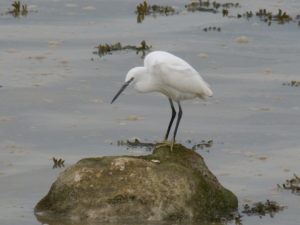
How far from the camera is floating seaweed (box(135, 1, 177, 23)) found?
800 inches

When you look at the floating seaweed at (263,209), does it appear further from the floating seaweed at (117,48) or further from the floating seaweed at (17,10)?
the floating seaweed at (17,10)

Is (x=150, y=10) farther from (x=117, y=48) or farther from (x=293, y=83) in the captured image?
(x=293, y=83)

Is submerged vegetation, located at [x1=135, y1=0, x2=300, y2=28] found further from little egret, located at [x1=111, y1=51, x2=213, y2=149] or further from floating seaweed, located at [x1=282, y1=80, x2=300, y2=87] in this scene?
little egret, located at [x1=111, y1=51, x2=213, y2=149]

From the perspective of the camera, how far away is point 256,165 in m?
12.4

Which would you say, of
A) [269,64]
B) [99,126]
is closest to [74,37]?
[269,64]

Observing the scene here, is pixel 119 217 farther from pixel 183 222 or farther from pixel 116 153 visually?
pixel 116 153

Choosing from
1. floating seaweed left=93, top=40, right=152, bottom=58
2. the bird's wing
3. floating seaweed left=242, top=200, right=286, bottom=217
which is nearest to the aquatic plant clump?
floating seaweed left=93, top=40, right=152, bottom=58

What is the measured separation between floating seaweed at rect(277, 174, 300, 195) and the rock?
123 centimetres

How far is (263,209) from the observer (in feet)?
35.7

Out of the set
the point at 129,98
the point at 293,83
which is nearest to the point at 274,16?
→ the point at 293,83

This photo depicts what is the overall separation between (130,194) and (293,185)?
246cm

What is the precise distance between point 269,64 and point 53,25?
4998mm

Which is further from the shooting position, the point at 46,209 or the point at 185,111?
the point at 185,111

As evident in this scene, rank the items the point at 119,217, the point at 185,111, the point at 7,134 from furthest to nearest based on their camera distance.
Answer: the point at 185,111 < the point at 7,134 < the point at 119,217
